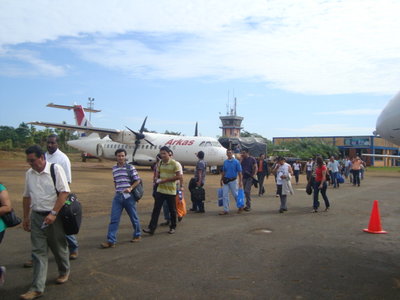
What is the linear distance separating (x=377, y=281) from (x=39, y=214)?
13.8 feet

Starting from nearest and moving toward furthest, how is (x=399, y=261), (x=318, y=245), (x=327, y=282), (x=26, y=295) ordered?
(x=26, y=295)
(x=327, y=282)
(x=399, y=261)
(x=318, y=245)

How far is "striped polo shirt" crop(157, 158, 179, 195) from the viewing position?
6.93 m

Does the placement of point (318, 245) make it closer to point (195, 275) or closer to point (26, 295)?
point (195, 275)

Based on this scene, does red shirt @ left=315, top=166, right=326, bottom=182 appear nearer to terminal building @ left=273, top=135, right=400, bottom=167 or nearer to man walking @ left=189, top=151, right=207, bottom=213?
man walking @ left=189, top=151, right=207, bottom=213

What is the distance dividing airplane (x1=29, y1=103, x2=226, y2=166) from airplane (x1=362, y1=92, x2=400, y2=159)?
18.8m

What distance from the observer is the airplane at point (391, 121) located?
16.2 feet

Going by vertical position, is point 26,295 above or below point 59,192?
below

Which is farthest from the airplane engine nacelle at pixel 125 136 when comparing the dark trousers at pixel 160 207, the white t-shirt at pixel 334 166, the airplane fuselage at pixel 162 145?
the dark trousers at pixel 160 207

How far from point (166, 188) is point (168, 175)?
9.9 inches

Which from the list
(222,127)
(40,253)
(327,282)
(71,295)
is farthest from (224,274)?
(222,127)

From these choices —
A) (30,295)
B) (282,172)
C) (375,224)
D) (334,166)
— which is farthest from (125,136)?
(30,295)

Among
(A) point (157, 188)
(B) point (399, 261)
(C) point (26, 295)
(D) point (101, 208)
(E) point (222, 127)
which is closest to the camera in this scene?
(C) point (26, 295)

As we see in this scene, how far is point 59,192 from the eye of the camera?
4.24m

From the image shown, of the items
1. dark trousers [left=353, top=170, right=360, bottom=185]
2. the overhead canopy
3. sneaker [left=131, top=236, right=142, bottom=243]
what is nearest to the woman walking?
sneaker [left=131, top=236, right=142, bottom=243]
